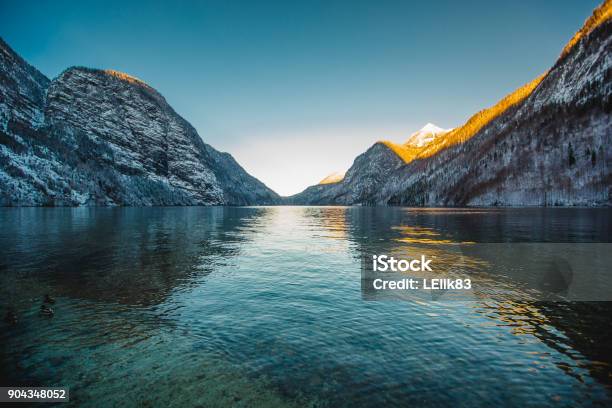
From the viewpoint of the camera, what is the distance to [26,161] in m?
180

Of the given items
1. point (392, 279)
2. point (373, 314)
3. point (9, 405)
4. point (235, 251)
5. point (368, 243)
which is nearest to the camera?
point (9, 405)

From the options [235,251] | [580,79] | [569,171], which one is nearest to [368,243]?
[235,251]

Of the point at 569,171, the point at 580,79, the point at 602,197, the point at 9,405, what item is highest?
the point at 580,79

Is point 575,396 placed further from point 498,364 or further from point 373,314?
point 373,314

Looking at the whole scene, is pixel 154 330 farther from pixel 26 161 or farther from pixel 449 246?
pixel 26 161

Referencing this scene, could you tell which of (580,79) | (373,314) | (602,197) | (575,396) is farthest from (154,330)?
(580,79)

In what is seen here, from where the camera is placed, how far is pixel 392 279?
2391 cm

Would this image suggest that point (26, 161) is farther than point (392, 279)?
Yes

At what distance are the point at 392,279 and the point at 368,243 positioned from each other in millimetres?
19097

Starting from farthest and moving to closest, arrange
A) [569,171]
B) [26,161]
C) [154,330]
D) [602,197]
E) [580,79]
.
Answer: [26,161]
[580,79]
[569,171]
[602,197]
[154,330]

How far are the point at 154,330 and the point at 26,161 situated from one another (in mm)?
224863

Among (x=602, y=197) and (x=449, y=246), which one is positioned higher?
(x=602, y=197)

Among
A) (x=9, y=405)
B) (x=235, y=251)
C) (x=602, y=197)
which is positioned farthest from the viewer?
(x=602, y=197)

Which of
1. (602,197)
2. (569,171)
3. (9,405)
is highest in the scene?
(569,171)
